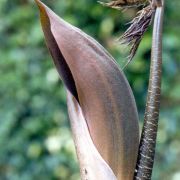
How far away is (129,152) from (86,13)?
1.77 m

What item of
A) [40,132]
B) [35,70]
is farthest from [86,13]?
[40,132]

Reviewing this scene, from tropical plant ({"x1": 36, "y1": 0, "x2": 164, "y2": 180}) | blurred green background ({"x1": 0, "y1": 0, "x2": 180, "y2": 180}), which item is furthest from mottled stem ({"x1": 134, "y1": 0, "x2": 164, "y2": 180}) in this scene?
blurred green background ({"x1": 0, "y1": 0, "x2": 180, "y2": 180})

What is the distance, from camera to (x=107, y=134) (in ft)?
2.68

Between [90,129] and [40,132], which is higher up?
[90,129]

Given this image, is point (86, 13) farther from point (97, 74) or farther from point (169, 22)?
point (97, 74)

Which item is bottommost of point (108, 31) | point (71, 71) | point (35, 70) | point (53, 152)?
point (53, 152)

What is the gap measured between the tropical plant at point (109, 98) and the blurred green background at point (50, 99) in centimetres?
159

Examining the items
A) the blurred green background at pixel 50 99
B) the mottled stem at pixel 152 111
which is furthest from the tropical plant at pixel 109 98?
the blurred green background at pixel 50 99

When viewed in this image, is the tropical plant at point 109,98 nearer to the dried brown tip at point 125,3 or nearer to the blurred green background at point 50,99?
the dried brown tip at point 125,3

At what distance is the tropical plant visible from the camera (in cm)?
79

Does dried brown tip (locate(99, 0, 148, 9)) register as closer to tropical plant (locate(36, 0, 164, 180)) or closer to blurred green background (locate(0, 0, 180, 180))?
tropical plant (locate(36, 0, 164, 180))

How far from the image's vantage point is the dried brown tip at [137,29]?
827 millimetres

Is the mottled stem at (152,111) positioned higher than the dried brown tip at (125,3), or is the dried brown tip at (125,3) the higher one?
the dried brown tip at (125,3)

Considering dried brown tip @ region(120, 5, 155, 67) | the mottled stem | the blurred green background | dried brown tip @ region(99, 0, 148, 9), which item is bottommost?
the blurred green background
